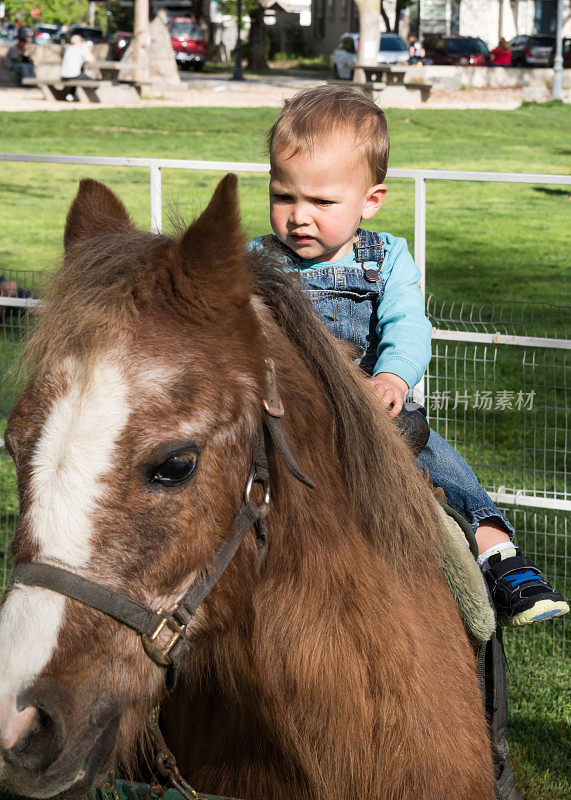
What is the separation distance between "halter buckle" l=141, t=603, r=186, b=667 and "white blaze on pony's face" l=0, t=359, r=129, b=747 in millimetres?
174

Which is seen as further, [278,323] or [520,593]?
[520,593]

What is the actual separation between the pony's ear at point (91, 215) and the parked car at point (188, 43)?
144ft

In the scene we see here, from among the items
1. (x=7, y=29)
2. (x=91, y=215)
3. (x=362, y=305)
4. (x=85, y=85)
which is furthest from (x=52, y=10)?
(x=91, y=215)

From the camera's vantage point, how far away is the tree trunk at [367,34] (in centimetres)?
2848

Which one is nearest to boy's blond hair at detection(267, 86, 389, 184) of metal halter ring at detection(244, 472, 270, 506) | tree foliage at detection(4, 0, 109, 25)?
metal halter ring at detection(244, 472, 270, 506)

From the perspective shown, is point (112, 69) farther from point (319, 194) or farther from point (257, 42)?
point (319, 194)

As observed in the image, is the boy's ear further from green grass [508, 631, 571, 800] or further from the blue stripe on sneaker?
green grass [508, 631, 571, 800]

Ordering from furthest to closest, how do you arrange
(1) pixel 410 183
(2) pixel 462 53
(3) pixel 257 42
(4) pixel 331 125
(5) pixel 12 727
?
(3) pixel 257 42 → (2) pixel 462 53 → (1) pixel 410 183 → (4) pixel 331 125 → (5) pixel 12 727

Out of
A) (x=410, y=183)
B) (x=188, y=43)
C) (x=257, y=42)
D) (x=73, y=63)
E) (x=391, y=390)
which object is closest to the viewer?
(x=391, y=390)

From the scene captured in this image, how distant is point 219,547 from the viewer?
1.71 meters

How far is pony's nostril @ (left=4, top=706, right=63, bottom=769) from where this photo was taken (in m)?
1.51

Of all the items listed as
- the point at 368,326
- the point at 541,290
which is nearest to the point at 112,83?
the point at 541,290

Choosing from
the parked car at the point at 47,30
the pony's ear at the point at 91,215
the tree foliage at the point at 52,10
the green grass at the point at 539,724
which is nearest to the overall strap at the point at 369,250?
the pony's ear at the point at 91,215

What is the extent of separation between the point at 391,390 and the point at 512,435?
14.8ft
